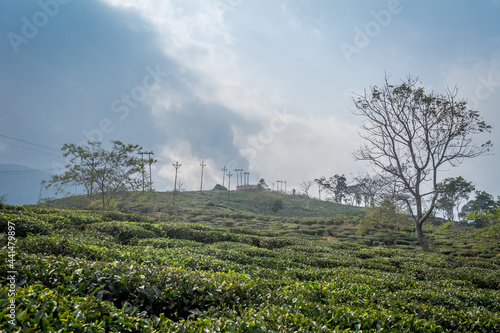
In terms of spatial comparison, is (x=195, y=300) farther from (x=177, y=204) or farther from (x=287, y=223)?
(x=177, y=204)

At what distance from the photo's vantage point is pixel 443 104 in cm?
2044

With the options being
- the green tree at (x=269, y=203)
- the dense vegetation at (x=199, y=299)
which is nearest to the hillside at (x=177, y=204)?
the green tree at (x=269, y=203)

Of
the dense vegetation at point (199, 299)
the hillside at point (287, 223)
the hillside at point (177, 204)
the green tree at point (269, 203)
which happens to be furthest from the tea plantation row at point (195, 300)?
the green tree at point (269, 203)

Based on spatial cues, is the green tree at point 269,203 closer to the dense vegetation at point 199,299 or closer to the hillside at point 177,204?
the hillside at point 177,204

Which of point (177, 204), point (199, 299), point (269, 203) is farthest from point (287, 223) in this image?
point (199, 299)

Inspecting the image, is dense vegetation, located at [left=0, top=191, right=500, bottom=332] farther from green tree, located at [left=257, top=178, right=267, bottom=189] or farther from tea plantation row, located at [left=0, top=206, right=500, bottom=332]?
green tree, located at [left=257, top=178, right=267, bottom=189]

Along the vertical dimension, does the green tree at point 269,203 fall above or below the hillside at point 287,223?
above

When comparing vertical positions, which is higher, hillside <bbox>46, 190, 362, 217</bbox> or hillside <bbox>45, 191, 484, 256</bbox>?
hillside <bbox>46, 190, 362, 217</bbox>

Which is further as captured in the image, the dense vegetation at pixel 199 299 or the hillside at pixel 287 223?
the hillside at pixel 287 223

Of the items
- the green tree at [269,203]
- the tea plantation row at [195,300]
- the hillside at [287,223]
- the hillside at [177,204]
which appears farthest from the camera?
the green tree at [269,203]

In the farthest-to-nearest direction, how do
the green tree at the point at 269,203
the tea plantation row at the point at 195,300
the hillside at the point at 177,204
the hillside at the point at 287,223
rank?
1. the green tree at the point at 269,203
2. the hillside at the point at 177,204
3. the hillside at the point at 287,223
4. the tea plantation row at the point at 195,300

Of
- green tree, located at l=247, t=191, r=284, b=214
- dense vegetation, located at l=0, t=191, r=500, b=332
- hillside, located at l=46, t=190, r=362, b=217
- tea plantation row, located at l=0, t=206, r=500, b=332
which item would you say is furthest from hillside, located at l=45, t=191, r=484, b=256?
tea plantation row, located at l=0, t=206, r=500, b=332

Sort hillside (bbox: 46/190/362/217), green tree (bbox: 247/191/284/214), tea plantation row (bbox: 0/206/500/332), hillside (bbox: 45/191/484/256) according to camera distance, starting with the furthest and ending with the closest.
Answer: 1. green tree (bbox: 247/191/284/214)
2. hillside (bbox: 46/190/362/217)
3. hillside (bbox: 45/191/484/256)
4. tea plantation row (bbox: 0/206/500/332)

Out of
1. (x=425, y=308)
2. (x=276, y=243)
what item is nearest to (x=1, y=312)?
(x=425, y=308)
